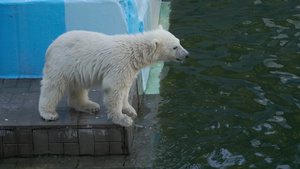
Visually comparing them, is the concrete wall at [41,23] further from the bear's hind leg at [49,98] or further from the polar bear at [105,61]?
the bear's hind leg at [49,98]

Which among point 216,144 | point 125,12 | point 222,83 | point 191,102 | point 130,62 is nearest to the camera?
point 130,62

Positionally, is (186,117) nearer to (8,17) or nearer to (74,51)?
(74,51)

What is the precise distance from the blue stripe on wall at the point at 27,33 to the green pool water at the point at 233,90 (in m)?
1.78

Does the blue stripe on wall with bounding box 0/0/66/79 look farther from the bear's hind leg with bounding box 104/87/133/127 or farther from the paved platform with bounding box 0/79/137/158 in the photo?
the bear's hind leg with bounding box 104/87/133/127

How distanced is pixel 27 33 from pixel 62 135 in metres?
1.77

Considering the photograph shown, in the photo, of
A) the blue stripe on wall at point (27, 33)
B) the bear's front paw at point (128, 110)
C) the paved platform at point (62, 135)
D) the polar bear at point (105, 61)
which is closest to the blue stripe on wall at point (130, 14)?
the blue stripe on wall at point (27, 33)

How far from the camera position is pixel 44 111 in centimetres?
560

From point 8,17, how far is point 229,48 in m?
3.68

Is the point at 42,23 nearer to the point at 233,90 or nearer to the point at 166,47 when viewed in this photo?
the point at 166,47

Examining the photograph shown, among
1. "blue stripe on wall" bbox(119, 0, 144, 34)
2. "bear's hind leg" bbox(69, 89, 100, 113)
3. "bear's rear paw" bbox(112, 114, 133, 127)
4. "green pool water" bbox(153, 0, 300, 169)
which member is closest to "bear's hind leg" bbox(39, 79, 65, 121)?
"bear's hind leg" bbox(69, 89, 100, 113)

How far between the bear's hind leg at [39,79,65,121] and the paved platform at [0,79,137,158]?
0.08 meters

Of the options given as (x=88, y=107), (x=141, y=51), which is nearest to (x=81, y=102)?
(x=88, y=107)

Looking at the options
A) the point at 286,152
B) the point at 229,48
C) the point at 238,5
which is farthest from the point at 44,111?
the point at 238,5

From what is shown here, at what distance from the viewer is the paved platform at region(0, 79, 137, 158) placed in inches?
218
